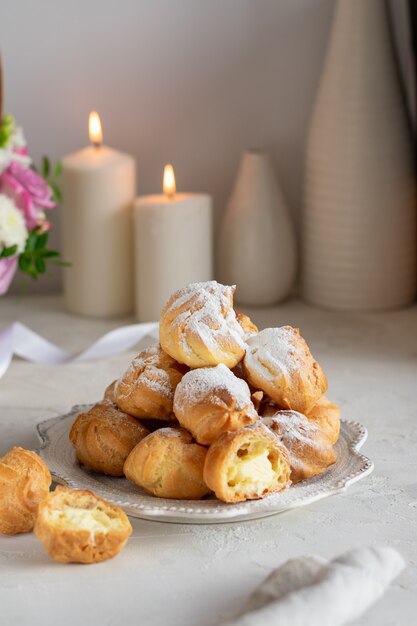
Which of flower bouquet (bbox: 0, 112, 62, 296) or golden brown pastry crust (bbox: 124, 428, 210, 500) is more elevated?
flower bouquet (bbox: 0, 112, 62, 296)

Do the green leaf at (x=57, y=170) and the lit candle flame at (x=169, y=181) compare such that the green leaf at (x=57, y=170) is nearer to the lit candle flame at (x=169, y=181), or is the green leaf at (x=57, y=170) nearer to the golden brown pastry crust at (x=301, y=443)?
the lit candle flame at (x=169, y=181)

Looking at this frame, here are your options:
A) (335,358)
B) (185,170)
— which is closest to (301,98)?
(185,170)

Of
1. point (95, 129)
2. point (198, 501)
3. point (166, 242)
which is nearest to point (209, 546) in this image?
point (198, 501)

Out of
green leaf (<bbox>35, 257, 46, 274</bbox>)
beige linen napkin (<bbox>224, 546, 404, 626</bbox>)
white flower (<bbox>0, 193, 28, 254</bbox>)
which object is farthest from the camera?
green leaf (<bbox>35, 257, 46, 274</bbox>)

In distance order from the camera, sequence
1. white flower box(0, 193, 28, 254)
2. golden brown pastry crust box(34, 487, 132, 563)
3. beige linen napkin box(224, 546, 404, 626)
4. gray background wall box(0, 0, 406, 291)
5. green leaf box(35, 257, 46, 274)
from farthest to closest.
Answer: gray background wall box(0, 0, 406, 291), green leaf box(35, 257, 46, 274), white flower box(0, 193, 28, 254), golden brown pastry crust box(34, 487, 132, 563), beige linen napkin box(224, 546, 404, 626)

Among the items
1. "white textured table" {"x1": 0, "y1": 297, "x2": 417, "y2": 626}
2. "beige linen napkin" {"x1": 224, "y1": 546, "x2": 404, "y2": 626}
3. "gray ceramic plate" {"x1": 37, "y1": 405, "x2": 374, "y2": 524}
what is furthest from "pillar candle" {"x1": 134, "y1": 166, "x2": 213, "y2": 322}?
"beige linen napkin" {"x1": 224, "y1": 546, "x2": 404, "y2": 626}

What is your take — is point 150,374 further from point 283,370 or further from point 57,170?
point 57,170

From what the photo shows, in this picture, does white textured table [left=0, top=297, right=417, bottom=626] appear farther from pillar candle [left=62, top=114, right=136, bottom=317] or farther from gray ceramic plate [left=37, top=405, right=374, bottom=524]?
pillar candle [left=62, top=114, right=136, bottom=317]
